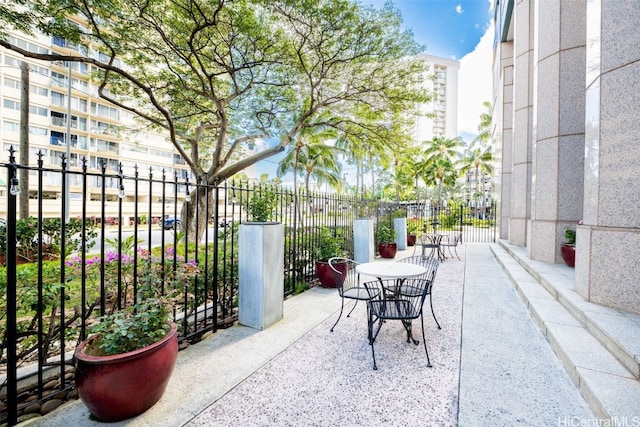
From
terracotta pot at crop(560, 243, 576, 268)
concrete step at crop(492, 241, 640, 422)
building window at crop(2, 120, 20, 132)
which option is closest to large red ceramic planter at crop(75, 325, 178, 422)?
concrete step at crop(492, 241, 640, 422)

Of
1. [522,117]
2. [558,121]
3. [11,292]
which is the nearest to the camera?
[11,292]

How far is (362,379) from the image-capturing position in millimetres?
2787

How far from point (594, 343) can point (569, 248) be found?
12.8ft

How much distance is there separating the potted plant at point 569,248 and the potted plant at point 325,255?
505cm

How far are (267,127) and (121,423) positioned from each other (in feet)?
39.7

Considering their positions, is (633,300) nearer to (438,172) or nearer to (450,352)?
(450,352)

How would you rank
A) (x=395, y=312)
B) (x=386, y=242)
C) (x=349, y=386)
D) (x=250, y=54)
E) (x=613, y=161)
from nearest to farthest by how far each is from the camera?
(x=349, y=386) < (x=395, y=312) < (x=613, y=161) < (x=250, y=54) < (x=386, y=242)

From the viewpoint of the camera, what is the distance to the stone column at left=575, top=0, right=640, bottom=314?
353 centimetres

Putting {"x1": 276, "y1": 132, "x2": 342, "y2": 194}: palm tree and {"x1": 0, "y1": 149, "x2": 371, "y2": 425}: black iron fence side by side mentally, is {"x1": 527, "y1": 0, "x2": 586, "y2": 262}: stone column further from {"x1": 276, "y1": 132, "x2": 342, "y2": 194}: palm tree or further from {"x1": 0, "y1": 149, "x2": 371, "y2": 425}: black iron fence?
{"x1": 276, "y1": 132, "x2": 342, "y2": 194}: palm tree

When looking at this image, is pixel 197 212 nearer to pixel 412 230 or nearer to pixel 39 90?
pixel 412 230

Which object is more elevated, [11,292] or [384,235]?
[11,292]

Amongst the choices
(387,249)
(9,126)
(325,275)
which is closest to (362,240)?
(387,249)

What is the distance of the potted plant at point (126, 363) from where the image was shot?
2.06 metres

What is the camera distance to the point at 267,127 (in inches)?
506
